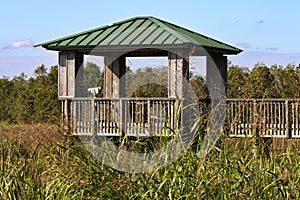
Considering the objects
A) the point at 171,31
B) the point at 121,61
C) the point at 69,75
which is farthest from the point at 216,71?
the point at 69,75

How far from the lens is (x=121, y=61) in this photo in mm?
16828

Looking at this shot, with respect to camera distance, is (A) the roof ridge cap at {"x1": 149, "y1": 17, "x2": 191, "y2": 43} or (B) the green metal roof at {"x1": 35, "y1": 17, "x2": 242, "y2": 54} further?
(B) the green metal roof at {"x1": 35, "y1": 17, "x2": 242, "y2": 54}

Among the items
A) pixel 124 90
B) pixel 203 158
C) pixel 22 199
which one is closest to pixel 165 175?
pixel 203 158

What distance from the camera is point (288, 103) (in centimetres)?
1452

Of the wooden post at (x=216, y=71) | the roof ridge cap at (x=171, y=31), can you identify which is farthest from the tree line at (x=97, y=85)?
the roof ridge cap at (x=171, y=31)

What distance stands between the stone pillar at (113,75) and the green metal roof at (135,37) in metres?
0.98

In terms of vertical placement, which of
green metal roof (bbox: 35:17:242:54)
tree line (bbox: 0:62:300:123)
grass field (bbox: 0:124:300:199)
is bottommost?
grass field (bbox: 0:124:300:199)

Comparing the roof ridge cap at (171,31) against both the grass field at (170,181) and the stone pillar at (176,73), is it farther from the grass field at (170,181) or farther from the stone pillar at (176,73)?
the grass field at (170,181)

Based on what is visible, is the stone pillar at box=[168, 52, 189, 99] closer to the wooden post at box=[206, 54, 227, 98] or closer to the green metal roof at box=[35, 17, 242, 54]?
the green metal roof at box=[35, 17, 242, 54]

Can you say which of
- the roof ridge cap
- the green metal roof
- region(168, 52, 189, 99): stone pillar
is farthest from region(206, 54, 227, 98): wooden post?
region(168, 52, 189, 99): stone pillar

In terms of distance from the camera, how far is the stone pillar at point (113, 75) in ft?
54.9


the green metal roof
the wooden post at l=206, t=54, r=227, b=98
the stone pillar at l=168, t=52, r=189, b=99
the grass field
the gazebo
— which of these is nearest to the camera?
the grass field

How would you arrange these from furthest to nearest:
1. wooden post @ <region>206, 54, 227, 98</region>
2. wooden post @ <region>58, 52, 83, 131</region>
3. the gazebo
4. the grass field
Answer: wooden post @ <region>206, 54, 227, 98</region>, wooden post @ <region>58, 52, 83, 131</region>, the gazebo, the grass field

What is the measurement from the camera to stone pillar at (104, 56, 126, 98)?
16.7 meters
